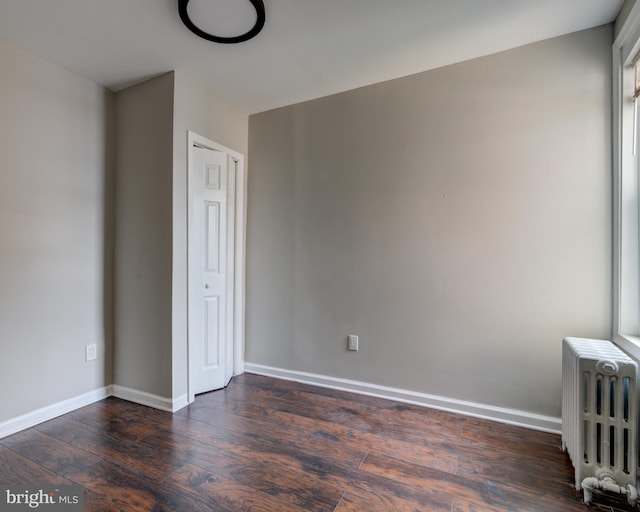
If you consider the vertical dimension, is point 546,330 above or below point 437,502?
above

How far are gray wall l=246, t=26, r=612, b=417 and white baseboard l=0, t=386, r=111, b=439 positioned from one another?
1.25 metres

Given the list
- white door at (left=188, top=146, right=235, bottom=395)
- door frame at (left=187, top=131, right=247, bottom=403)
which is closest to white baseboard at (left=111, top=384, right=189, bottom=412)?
white door at (left=188, top=146, right=235, bottom=395)

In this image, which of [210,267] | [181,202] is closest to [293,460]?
[210,267]

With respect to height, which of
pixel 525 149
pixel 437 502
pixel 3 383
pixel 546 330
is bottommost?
pixel 437 502

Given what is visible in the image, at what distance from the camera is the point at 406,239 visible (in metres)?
2.47

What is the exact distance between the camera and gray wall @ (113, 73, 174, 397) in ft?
7.80

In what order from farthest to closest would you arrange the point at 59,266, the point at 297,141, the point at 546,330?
1. the point at 297,141
2. the point at 59,266
3. the point at 546,330

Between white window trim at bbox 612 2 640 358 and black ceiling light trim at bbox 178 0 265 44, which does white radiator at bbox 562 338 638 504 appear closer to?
white window trim at bbox 612 2 640 358

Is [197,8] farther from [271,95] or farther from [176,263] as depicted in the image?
[176,263]

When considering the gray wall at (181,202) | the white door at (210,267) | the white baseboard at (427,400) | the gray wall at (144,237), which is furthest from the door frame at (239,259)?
the gray wall at (144,237)

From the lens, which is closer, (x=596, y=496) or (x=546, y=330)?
(x=596, y=496)

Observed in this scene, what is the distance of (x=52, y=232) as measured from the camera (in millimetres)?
2252

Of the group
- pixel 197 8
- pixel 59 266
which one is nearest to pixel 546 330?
pixel 197 8

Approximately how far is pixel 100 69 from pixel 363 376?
303cm
